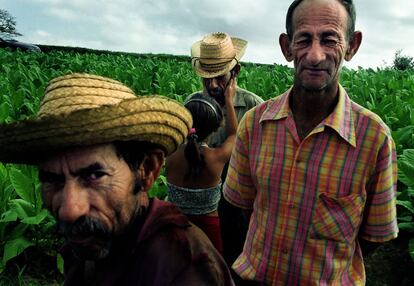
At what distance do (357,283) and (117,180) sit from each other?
115cm

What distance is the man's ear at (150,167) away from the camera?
1.44 metres

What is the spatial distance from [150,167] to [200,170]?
1342 mm

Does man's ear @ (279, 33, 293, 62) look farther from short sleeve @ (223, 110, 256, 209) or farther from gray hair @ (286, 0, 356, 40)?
short sleeve @ (223, 110, 256, 209)

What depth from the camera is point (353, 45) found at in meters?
1.88

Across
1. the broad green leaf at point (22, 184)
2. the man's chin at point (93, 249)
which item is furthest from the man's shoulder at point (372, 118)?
the broad green leaf at point (22, 184)

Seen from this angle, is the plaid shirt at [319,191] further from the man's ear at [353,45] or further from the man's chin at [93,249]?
the man's chin at [93,249]

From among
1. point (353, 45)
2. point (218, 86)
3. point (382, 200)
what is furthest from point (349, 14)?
point (218, 86)

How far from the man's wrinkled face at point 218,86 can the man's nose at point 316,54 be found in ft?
5.80

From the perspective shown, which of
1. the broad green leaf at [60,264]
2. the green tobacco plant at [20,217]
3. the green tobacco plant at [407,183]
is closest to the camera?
the broad green leaf at [60,264]

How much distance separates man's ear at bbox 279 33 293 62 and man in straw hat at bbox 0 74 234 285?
69cm

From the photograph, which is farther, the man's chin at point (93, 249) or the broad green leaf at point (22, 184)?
the broad green leaf at point (22, 184)

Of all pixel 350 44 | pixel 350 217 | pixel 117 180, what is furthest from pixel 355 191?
pixel 117 180

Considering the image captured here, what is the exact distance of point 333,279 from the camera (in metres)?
1.85

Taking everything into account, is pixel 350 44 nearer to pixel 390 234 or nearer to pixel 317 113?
pixel 317 113
